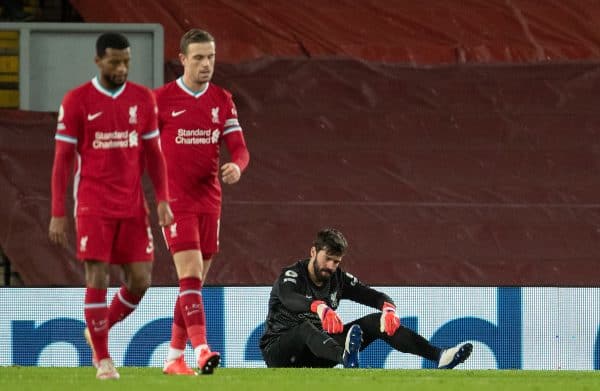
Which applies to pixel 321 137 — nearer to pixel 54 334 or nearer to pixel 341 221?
pixel 341 221

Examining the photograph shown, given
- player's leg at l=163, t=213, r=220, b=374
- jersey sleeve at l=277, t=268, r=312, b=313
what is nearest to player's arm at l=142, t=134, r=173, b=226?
player's leg at l=163, t=213, r=220, b=374

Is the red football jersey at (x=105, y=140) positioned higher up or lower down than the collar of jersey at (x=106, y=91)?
lower down

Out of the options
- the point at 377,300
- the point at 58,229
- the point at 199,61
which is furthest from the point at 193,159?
the point at 377,300

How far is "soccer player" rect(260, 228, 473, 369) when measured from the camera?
731 centimetres

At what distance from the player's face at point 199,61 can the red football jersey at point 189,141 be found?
3.5 inches

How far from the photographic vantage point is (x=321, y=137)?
11.8m

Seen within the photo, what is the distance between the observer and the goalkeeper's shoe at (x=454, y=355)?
712 centimetres

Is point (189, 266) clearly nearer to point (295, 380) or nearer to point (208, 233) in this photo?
point (208, 233)

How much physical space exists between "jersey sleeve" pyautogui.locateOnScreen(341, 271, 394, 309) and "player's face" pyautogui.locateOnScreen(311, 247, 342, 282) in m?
0.23

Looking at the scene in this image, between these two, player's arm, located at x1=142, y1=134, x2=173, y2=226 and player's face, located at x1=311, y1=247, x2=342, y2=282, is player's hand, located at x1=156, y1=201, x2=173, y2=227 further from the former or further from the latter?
player's face, located at x1=311, y1=247, x2=342, y2=282

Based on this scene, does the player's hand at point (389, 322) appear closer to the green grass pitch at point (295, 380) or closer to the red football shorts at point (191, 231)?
the green grass pitch at point (295, 380)

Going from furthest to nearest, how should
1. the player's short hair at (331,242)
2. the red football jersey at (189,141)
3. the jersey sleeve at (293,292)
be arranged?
the player's short hair at (331,242) → the jersey sleeve at (293,292) → the red football jersey at (189,141)

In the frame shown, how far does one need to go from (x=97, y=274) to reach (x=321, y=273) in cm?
213

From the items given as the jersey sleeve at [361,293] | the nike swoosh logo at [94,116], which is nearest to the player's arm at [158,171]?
the nike swoosh logo at [94,116]
